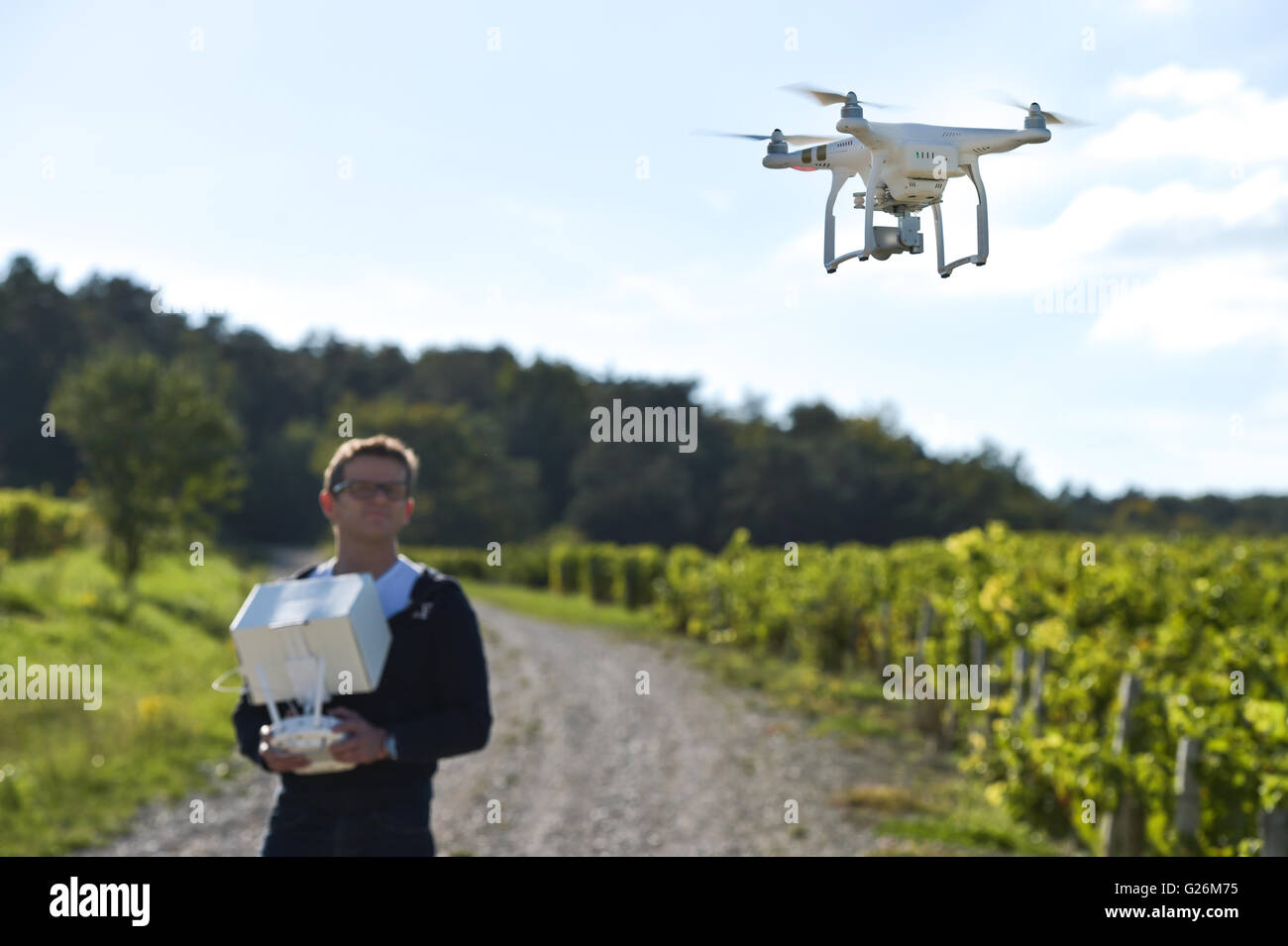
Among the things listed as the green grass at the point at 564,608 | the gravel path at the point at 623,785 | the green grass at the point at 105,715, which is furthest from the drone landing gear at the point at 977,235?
the green grass at the point at 564,608

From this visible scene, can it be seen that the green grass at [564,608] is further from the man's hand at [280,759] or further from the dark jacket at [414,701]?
the man's hand at [280,759]

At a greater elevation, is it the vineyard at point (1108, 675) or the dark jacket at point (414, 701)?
the dark jacket at point (414, 701)

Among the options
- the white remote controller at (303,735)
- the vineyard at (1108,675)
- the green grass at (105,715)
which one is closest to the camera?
the white remote controller at (303,735)

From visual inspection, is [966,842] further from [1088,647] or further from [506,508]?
[506,508]

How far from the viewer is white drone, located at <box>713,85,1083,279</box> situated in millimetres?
771

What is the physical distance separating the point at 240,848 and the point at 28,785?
2418mm

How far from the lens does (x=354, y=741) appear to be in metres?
2.40

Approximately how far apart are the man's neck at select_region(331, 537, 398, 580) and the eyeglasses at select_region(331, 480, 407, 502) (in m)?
0.14

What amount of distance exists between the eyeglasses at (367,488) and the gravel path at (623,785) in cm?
571

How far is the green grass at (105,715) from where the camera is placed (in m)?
9.38

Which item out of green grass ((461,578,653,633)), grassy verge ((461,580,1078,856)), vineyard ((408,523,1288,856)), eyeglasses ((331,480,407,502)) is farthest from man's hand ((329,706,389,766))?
green grass ((461,578,653,633))

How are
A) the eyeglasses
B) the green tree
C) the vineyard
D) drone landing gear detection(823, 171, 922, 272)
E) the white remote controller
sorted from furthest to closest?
the green tree < the vineyard < the eyeglasses < the white remote controller < drone landing gear detection(823, 171, 922, 272)

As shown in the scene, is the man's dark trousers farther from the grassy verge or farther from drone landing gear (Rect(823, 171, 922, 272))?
the grassy verge

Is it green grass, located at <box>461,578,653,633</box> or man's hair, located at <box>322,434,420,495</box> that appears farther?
green grass, located at <box>461,578,653,633</box>
